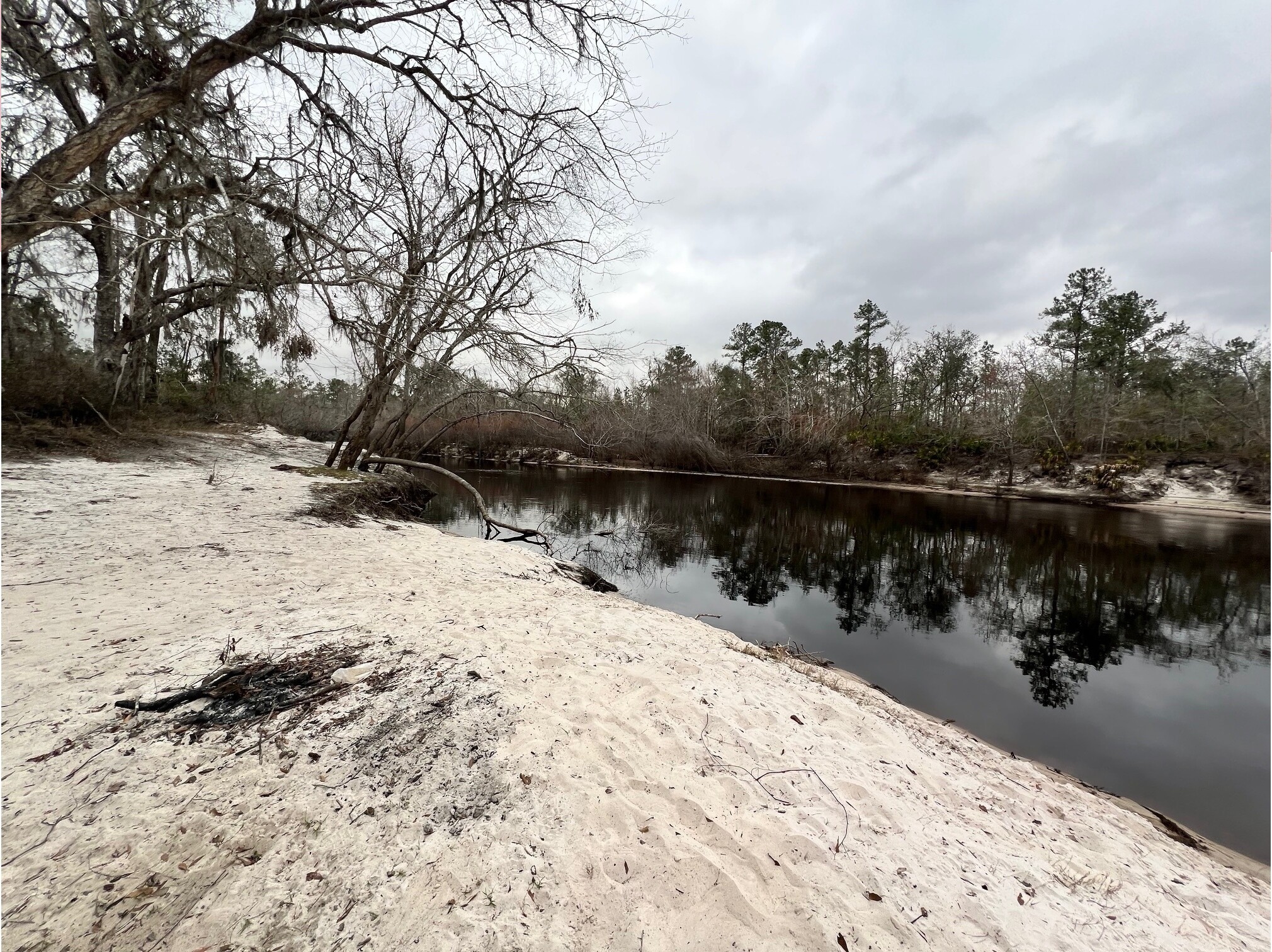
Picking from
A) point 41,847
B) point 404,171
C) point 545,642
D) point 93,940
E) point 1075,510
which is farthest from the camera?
point 1075,510

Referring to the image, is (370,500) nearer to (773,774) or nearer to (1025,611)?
(773,774)

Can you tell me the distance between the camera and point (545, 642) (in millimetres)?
3779

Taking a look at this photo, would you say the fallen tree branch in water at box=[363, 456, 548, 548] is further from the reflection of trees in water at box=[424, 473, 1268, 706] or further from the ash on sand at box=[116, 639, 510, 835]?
the ash on sand at box=[116, 639, 510, 835]

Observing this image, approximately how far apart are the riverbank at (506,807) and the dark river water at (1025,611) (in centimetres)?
149

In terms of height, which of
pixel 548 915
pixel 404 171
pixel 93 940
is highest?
pixel 404 171

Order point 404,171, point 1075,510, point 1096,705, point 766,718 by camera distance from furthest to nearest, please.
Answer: point 1075,510, point 404,171, point 1096,705, point 766,718

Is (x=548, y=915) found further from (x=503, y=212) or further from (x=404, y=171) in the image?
(x=503, y=212)

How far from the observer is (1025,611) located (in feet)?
26.9

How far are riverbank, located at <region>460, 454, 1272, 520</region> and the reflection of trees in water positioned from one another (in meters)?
3.56

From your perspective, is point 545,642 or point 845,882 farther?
point 545,642

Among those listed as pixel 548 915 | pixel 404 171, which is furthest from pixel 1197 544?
pixel 404 171

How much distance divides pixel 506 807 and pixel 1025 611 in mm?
9505

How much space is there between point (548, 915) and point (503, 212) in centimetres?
893

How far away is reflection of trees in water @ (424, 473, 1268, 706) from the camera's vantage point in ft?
23.4
